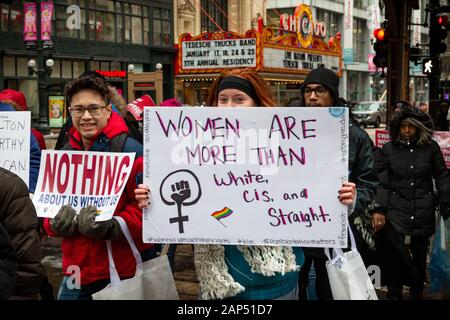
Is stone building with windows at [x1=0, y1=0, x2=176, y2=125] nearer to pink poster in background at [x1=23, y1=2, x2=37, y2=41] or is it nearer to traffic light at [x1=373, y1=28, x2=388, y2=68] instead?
pink poster in background at [x1=23, y1=2, x2=37, y2=41]

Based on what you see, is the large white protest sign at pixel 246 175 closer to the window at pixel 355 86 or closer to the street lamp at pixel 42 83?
the street lamp at pixel 42 83

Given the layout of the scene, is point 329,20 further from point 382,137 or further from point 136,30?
point 382,137

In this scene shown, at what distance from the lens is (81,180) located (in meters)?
3.30

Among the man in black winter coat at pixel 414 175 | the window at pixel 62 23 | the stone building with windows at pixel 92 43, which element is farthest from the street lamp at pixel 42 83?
the man in black winter coat at pixel 414 175

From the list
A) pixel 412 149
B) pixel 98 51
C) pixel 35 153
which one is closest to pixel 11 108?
pixel 35 153

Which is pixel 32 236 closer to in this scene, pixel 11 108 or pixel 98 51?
pixel 11 108

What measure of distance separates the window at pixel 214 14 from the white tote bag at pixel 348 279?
36405 millimetres

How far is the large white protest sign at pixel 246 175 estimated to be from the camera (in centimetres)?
284

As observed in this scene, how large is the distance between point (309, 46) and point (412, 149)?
2362cm

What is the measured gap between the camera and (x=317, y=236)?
285 centimetres

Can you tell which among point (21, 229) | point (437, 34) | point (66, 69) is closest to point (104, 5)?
point (66, 69)

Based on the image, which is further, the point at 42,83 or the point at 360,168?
the point at 42,83

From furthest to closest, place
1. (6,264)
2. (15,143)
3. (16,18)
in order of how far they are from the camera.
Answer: (16,18)
(15,143)
(6,264)

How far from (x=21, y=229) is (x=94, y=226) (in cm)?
49
